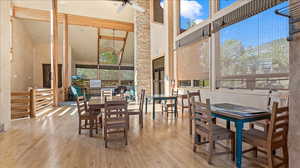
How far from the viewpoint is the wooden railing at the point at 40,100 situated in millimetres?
4992

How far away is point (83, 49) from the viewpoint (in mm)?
12125

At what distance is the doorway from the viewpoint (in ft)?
25.6

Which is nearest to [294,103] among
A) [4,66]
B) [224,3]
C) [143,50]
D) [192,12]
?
[224,3]

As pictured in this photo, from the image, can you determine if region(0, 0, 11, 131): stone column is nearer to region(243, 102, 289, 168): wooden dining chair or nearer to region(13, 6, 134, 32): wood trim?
region(243, 102, 289, 168): wooden dining chair

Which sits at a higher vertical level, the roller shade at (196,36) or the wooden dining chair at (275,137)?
the roller shade at (196,36)

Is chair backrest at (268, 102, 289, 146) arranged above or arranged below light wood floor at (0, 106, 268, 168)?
above

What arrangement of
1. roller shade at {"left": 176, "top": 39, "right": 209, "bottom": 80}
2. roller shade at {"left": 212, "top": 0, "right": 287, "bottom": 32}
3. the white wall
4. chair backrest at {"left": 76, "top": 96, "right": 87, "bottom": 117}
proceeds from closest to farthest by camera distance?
roller shade at {"left": 212, "top": 0, "right": 287, "bottom": 32} → chair backrest at {"left": 76, "top": 96, "right": 87, "bottom": 117} → roller shade at {"left": 176, "top": 39, "right": 209, "bottom": 80} → the white wall

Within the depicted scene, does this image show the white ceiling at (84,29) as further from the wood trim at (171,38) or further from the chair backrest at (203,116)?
the chair backrest at (203,116)

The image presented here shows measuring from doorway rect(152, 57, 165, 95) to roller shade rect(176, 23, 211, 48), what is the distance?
5.81 feet

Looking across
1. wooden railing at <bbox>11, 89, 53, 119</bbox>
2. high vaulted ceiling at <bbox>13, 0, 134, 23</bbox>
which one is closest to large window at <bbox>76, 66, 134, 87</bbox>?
high vaulted ceiling at <bbox>13, 0, 134, 23</bbox>

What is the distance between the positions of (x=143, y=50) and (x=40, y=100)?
540 cm

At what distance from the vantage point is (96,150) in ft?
8.41

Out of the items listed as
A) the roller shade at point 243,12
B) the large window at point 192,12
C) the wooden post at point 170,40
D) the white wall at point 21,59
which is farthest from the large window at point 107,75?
the roller shade at point 243,12

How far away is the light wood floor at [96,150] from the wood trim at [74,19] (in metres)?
7.09
